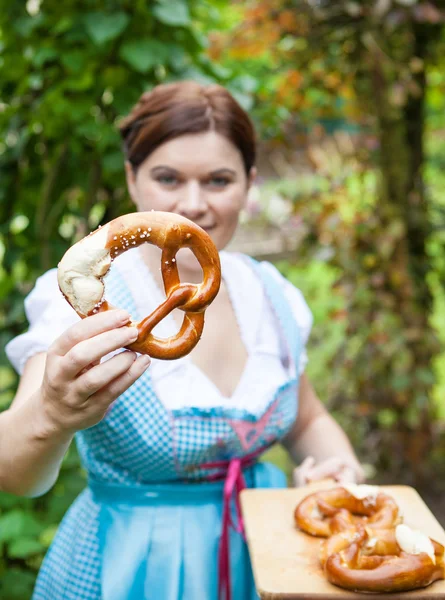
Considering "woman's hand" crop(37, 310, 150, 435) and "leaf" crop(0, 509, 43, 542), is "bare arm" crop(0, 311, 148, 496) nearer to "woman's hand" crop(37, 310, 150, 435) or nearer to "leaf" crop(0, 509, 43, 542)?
"woman's hand" crop(37, 310, 150, 435)

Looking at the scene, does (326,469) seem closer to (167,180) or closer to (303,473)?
(303,473)

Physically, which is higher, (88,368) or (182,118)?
(182,118)

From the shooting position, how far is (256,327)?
183 centimetres

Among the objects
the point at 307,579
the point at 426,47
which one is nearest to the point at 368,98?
the point at 426,47

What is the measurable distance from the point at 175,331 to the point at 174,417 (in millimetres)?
215

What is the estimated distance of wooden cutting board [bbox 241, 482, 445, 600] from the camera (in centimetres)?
123

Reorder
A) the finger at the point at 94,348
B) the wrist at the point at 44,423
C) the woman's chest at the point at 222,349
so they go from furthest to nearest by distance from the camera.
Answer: the woman's chest at the point at 222,349
the wrist at the point at 44,423
the finger at the point at 94,348

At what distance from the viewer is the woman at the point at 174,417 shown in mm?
1529

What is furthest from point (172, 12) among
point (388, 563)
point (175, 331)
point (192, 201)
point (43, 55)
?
point (388, 563)

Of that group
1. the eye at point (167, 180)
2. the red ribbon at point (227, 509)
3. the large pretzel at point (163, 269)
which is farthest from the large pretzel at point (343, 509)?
the eye at point (167, 180)

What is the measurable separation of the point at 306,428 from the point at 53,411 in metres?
0.95

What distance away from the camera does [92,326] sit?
110 centimetres

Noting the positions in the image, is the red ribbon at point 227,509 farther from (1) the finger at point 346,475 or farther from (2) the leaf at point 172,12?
(2) the leaf at point 172,12

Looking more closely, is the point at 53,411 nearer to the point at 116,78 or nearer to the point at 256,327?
the point at 256,327
